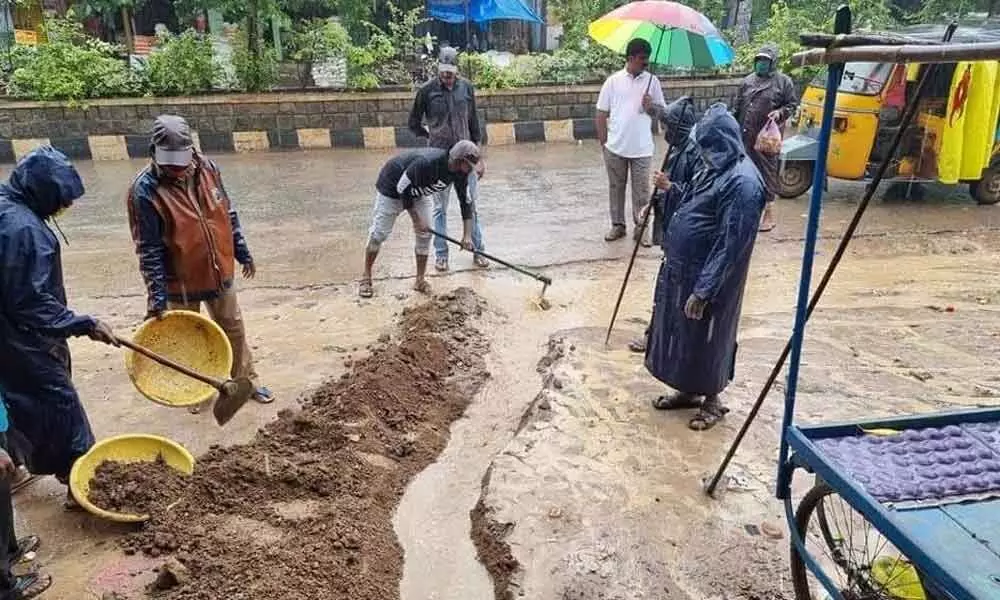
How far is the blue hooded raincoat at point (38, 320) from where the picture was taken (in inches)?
123

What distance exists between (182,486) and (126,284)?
11.6 feet

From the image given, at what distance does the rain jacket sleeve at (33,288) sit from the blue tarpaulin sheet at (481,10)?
13.2 m

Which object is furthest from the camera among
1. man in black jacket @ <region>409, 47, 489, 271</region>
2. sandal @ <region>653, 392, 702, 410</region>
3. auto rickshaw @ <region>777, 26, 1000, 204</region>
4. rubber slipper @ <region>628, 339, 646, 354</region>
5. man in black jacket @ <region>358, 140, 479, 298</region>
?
auto rickshaw @ <region>777, 26, 1000, 204</region>

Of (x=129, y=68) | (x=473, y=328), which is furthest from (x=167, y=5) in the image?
(x=473, y=328)

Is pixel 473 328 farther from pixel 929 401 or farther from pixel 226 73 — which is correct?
pixel 226 73

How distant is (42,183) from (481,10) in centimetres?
1356

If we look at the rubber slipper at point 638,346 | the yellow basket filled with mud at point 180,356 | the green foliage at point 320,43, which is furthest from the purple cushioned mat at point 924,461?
the green foliage at point 320,43

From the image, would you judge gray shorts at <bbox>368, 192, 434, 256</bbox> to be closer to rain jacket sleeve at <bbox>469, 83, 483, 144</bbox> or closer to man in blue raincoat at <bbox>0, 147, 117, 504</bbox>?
rain jacket sleeve at <bbox>469, 83, 483, 144</bbox>

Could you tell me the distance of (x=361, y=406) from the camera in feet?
14.0

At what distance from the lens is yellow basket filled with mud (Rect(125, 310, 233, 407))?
387 cm

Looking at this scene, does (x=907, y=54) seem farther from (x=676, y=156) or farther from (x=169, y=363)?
(x=169, y=363)

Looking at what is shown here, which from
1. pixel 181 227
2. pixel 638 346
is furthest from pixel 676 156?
Answer: pixel 181 227

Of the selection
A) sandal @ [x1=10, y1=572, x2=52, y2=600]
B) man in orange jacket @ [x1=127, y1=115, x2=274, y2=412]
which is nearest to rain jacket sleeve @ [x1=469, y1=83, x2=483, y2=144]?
man in orange jacket @ [x1=127, y1=115, x2=274, y2=412]

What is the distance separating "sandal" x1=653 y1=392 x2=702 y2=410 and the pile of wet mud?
1178mm
